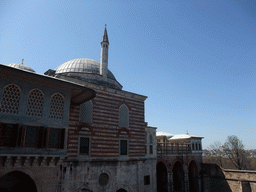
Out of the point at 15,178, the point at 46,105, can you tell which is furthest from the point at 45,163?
the point at 15,178

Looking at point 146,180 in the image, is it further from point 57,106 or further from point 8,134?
point 8,134

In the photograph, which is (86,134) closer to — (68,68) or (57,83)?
(57,83)

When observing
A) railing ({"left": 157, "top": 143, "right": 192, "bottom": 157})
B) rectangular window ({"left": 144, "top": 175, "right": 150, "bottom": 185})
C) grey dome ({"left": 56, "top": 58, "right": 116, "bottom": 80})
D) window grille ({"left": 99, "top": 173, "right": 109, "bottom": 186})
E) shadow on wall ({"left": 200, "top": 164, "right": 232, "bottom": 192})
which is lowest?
shadow on wall ({"left": 200, "top": 164, "right": 232, "bottom": 192})

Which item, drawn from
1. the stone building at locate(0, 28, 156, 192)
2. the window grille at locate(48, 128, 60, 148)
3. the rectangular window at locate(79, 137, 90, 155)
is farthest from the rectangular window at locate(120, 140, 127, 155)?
the window grille at locate(48, 128, 60, 148)

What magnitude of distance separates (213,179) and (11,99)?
97.3 ft

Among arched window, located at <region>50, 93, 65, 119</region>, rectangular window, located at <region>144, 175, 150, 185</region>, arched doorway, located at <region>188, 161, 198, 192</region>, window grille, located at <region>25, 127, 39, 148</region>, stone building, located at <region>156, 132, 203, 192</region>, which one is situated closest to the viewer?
window grille, located at <region>25, 127, 39, 148</region>

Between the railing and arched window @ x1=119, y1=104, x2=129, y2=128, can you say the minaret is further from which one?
the railing

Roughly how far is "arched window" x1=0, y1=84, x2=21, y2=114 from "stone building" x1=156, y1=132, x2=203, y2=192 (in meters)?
20.2

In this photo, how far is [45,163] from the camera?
36.0 ft

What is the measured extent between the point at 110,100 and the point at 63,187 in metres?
7.89

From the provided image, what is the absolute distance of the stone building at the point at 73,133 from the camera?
1000 centimetres

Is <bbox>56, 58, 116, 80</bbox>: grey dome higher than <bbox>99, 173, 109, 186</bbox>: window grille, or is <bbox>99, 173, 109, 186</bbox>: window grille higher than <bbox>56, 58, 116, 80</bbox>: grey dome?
<bbox>56, 58, 116, 80</bbox>: grey dome

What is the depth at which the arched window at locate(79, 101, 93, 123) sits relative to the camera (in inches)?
592

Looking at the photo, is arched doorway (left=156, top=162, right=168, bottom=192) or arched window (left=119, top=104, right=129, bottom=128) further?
arched doorway (left=156, top=162, right=168, bottom=192)
